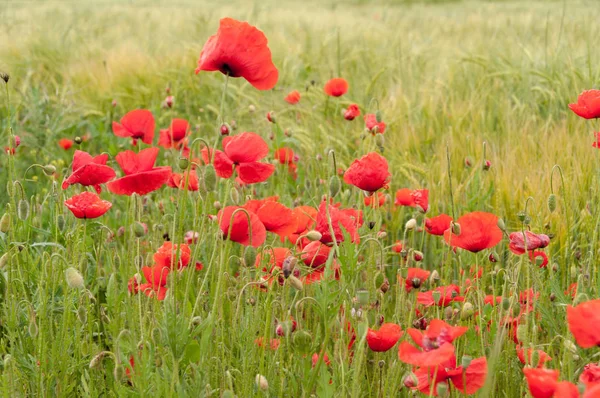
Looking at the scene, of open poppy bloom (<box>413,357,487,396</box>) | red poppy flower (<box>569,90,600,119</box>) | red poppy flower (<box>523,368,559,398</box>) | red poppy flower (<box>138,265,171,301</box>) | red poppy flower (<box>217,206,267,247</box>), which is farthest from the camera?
red poppy flower (<box>569,90,600,119</box>)

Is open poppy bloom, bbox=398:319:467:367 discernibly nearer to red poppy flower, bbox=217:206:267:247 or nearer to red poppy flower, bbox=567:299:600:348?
red poppy flower, bbox=567:299:600:348

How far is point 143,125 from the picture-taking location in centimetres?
179

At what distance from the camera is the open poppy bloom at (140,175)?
1.28 meters

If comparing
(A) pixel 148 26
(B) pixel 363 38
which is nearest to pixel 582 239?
(B) pixel 363 38

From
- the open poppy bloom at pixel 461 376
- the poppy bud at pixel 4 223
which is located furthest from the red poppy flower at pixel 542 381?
the poppy bud at pixel 4 223

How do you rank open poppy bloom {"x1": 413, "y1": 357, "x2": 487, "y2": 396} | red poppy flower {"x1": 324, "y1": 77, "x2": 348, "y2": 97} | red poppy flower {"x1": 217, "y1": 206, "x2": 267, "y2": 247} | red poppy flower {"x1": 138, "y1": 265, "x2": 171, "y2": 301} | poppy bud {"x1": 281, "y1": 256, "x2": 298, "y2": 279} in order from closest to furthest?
open poppy bloom {"x1": 413, "y1": 357, "x2": 487, "y2": 396} → poppy bud {"x1": 281, "y1": 256, "x2": 298, "y2": 279} → red poppy flower {"x1": 217, "y1": 206, "x2": 267, "y2": 247} → red poppy flower {"x1": 138, "y1": 265, "x2": 171, "y2": 301} → red poppy flower {"x1": 324, "y1": 77, "x2": 348, "y2": 97}

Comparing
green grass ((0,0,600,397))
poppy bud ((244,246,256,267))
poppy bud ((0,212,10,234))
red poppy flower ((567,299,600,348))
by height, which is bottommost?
green grass ((0,0,600,397))

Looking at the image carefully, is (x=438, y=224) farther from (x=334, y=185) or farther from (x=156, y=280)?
(x=156, y=280)

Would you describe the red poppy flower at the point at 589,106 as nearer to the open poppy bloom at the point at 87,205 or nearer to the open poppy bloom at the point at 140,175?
the open poppy bloom at the point at 140,175

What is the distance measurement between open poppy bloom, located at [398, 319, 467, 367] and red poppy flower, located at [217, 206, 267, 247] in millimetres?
373

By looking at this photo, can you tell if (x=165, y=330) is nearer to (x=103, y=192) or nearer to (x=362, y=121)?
(x=103, y=192)

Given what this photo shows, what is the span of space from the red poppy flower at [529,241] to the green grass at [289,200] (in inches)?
1.7

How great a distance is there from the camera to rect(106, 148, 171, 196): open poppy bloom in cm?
128

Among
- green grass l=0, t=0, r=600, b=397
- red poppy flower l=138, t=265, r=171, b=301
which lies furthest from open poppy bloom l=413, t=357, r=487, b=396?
red poppy flower l=138, t=265, r=171, b=301
